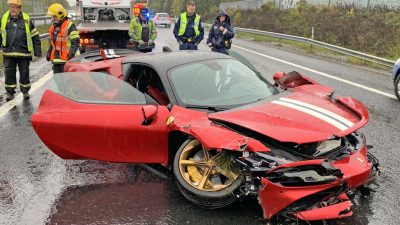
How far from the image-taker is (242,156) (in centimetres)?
370

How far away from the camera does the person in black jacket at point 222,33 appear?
9.88 m

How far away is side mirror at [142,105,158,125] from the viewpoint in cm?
434

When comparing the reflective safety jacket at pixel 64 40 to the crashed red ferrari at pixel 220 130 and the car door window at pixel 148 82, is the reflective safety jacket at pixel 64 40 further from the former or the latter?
the car door window at pixel 148 82

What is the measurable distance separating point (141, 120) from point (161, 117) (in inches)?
8.1

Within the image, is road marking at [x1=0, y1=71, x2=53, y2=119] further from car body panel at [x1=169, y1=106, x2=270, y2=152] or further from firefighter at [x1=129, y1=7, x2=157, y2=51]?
car body panel at [x1=169, y1=106, x2=270, y2=152]

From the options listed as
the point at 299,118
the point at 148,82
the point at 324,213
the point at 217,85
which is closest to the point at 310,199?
the point at 324,213

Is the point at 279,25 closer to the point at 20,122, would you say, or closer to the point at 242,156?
the point at 20,122

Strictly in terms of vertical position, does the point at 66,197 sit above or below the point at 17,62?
below

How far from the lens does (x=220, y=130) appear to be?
13.0 ft

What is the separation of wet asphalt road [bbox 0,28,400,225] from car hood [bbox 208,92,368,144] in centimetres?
70

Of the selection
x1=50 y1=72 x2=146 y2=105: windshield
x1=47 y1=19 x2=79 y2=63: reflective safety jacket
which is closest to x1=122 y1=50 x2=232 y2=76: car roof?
x1=50 y1=72 x2=146 y2=105: windshield

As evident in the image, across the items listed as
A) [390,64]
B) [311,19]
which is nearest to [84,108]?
[390,64]

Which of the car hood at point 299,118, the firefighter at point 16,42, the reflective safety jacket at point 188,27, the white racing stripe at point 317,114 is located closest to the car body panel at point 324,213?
the car hood at point 299,118

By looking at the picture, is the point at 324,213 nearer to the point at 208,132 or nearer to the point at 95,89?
the point at 208,132
